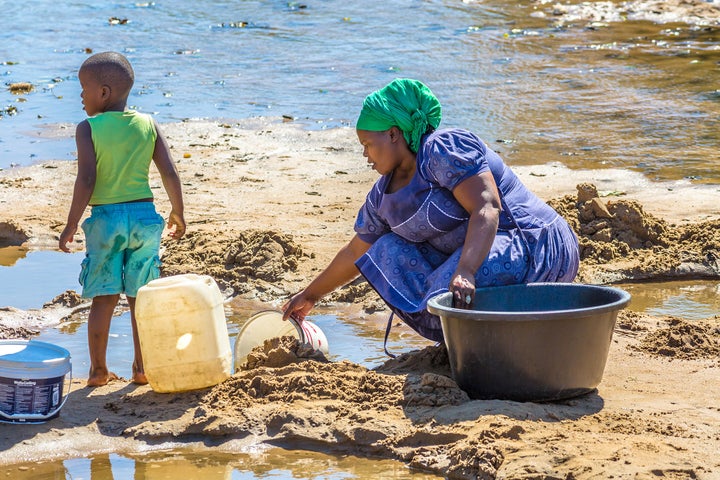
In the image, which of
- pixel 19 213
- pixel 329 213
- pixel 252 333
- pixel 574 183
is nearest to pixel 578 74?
pixel 574 183

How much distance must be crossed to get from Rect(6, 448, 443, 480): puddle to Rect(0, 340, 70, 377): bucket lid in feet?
1.07

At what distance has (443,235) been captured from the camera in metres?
4.09

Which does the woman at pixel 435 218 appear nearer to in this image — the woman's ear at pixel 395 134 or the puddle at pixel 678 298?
the woman's ear at pixel 395 134

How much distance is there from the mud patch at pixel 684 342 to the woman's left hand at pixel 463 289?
1.04 m

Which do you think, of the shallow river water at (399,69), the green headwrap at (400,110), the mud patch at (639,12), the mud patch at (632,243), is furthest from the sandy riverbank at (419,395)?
the mud patch at (639,12)

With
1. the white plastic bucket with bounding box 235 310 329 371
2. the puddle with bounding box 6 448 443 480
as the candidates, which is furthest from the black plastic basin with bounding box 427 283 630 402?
the white plastic bucket with bounding box 235 310 329 371

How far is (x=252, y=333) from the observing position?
4406 millimetres

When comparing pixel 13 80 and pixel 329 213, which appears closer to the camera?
pixel 329 213

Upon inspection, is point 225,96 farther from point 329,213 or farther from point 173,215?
point 173,215

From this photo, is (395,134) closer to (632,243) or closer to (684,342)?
(684,342)

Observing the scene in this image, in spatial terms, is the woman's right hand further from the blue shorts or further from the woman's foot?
the woman's foot

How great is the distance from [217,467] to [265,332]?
927 mm

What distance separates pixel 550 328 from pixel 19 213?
4.39 meters

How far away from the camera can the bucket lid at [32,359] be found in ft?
12.3
